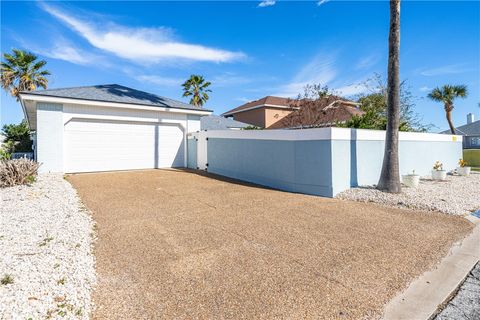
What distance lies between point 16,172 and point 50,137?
341cm

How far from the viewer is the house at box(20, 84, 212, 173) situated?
1130 centimetres

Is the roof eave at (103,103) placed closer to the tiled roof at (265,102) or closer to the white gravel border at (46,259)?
the white gravel border at (46,259)

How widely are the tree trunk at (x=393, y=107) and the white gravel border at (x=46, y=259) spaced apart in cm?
850

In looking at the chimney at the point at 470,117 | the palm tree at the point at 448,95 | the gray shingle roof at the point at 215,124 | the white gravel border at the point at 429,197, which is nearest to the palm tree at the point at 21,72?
the gray shingle roof at the point at 215,124

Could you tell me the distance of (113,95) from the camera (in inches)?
534

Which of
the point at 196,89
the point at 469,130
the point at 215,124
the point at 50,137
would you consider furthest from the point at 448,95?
the point at 50,137

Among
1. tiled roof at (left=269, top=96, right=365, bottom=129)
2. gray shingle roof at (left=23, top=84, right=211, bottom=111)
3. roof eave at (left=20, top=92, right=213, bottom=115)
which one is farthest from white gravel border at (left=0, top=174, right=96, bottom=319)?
tiled roof at (left=269, top=96, right=365, bottom=129)

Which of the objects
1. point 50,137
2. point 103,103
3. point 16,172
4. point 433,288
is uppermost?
point 103,103

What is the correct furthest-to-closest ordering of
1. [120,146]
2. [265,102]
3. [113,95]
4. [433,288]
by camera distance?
1. [265,102]
2. [113,95]
3. [120,146]
4. [433,288]

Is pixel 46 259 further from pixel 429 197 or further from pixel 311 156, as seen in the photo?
pixel 429 197

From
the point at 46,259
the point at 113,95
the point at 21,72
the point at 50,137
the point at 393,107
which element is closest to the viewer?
the point at 46,259

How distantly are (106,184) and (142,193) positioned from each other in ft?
7.50

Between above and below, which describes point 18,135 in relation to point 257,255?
above

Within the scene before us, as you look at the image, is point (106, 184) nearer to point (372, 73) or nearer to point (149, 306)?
point (149, 306)
